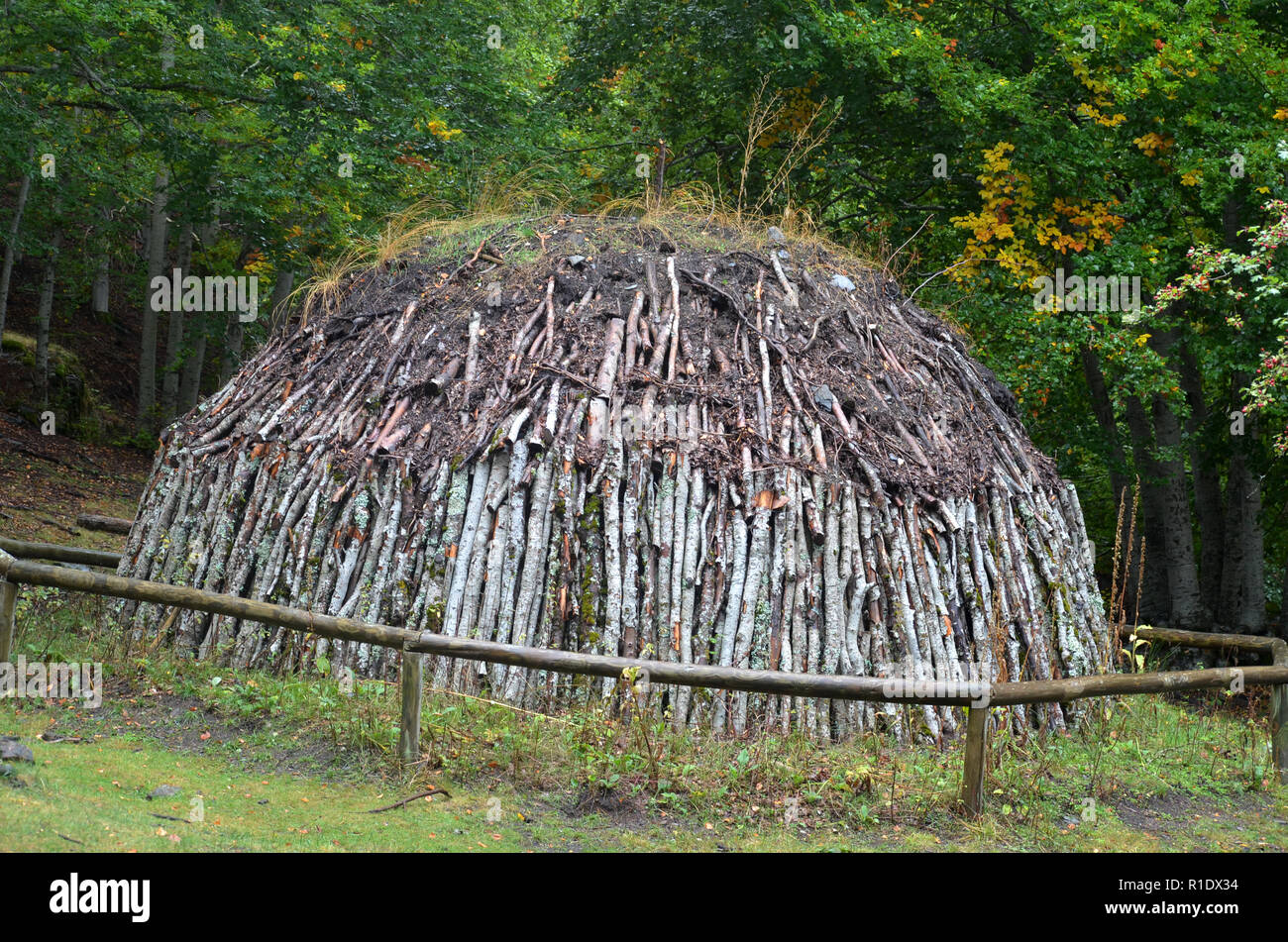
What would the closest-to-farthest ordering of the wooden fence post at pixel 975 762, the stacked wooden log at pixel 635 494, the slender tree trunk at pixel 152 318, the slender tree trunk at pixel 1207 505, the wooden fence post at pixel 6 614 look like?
the wooden fence post at pixel 975 762, the stacked wooden log at pixel 635 494, the wooden fence post at pixel 6 614, the slender tree trunk at pixel 1207 505, the slender tree trunk at pixel 152 318

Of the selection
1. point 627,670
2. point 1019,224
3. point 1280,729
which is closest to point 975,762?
point 627,670

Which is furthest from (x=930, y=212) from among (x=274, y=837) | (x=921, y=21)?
(x=274, y=837)

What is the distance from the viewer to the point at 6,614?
269 inches

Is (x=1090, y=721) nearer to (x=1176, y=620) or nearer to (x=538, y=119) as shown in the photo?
(x=1176, y=620)

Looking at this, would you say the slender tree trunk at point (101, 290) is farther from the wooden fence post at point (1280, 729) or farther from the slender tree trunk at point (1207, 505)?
the wooden fence post at point (1280, 729)

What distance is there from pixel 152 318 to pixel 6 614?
528 inches

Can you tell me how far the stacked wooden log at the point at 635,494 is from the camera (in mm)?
6664

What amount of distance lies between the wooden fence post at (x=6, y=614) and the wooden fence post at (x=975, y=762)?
19.5ft

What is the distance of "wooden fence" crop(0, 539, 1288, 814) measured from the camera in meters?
5.62

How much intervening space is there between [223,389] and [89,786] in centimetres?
469

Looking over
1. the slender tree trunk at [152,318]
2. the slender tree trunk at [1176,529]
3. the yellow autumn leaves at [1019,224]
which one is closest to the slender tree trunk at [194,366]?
the slender tree trunk at [152,318]

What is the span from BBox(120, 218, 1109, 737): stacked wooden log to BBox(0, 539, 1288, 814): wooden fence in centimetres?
65

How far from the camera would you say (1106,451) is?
1365 cm

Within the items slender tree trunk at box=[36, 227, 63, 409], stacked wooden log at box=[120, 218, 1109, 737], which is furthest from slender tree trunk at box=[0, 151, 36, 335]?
stacked wooden log at box=[120, 218, 1109, 737]
